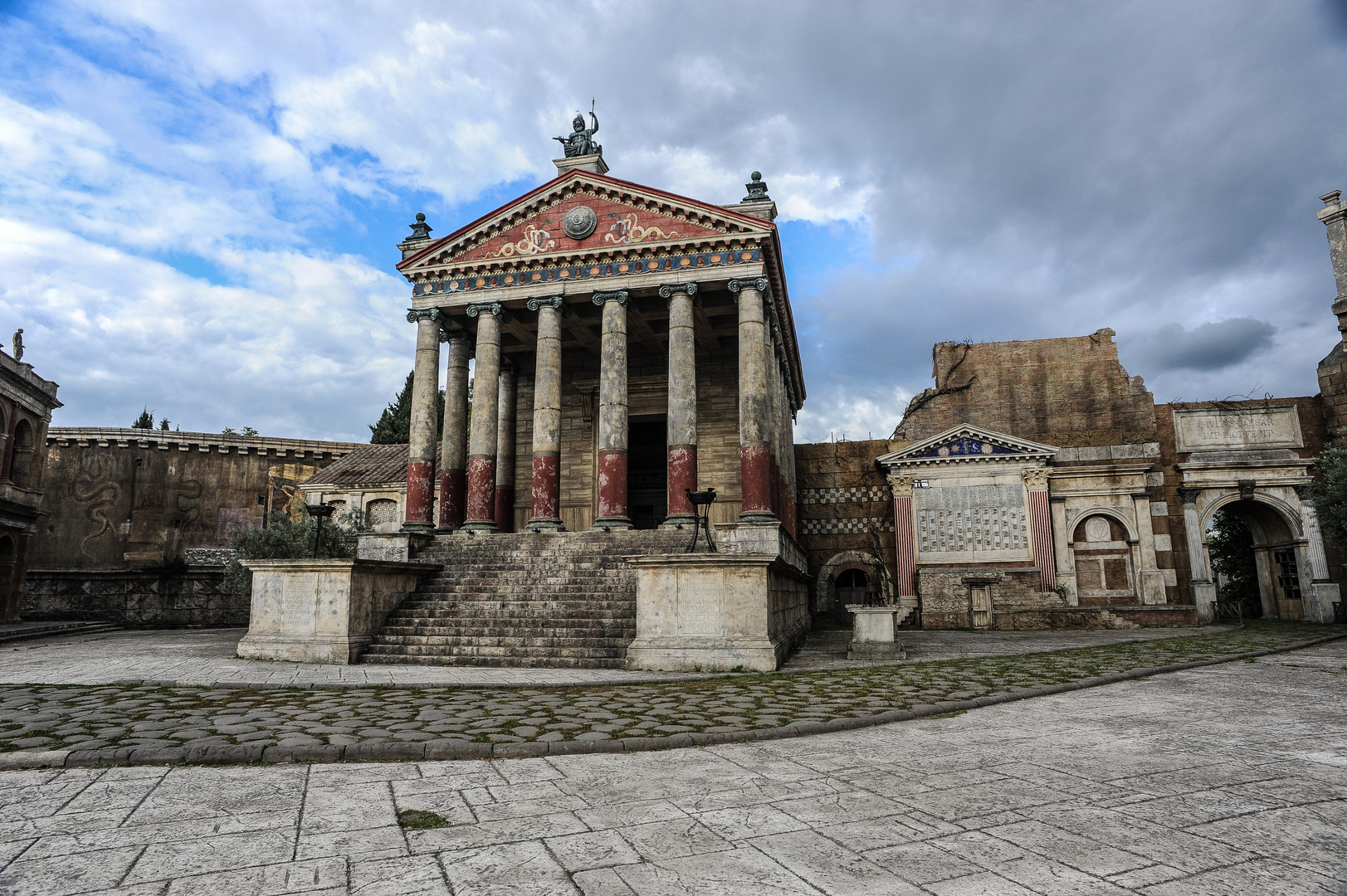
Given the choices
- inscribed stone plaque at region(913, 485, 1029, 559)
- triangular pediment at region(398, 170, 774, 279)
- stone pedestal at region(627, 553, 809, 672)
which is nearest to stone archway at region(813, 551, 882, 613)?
inscribed stone plaque at region(913, 485, 1029, 559)

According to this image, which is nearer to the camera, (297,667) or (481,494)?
(297,667)

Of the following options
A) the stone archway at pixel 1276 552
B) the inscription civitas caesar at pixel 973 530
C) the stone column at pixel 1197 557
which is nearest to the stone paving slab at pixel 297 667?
the inscription civitas caesar at pixel 973 530

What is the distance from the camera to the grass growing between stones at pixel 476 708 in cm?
570

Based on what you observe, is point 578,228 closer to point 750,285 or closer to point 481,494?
point 750,285

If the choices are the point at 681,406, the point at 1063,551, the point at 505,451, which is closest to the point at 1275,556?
the point at 1063,551

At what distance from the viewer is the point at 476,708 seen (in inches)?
283

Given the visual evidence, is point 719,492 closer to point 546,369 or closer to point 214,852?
point 546,369

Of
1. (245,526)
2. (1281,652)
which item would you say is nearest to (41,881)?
(1281,652)

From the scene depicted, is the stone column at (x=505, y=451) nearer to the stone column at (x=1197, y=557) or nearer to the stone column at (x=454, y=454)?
the stone column at (x=454, y=454)

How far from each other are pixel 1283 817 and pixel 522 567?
13.2 metres

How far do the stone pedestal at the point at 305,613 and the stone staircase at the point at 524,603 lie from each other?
1.73ft

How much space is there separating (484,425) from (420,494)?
2369 millimetres

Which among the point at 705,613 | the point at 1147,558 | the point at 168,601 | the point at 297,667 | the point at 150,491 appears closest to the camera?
the point at 297,667

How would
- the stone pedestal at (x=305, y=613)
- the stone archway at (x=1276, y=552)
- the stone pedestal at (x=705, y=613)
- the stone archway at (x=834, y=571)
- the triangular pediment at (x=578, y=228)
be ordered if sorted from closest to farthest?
the stone pedestal at (x=705, y=613) < the stone pedestal at (x=305, y=613) < the triangular pediment at (x=578, y=228) < the stone archway at (x=1276, y=552) < the stone archway at (x=834, y=571)
